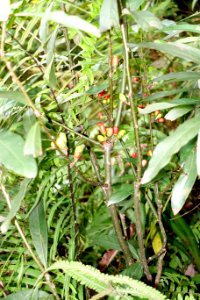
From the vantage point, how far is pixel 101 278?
28.4 inches

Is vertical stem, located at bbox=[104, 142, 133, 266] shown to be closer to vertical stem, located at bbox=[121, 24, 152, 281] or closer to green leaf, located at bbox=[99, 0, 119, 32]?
vertical stem, located at bbox=[121, 24, 152, 281]

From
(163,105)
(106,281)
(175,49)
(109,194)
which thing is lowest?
(106,281)

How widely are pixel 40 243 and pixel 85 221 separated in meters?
0.72

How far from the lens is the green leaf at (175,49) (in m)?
0.59

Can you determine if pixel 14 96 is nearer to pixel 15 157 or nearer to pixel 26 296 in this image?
pixel 15 157

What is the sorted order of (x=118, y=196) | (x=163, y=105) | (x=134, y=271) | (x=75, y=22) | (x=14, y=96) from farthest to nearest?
(x=134, y=271) < (x=118, y=196) < (x=163, y=105) < (x=14, y=96) < (x=75, y=22)

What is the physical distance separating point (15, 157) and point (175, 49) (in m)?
0.31

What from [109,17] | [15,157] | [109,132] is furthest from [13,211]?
[109,17]

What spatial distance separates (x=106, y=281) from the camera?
2.40 ft

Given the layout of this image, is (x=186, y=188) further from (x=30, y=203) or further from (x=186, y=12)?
(x=186, y=12)

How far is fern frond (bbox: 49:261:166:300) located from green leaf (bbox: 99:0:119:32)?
457 mm

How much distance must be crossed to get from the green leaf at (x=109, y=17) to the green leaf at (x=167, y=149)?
0.68 ft

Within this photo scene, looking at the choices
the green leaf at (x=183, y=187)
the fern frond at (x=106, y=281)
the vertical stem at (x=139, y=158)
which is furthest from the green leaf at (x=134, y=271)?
the green leaf at (x=183, y=187)

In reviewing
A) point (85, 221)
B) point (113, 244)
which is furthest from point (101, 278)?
point (85, 221)
